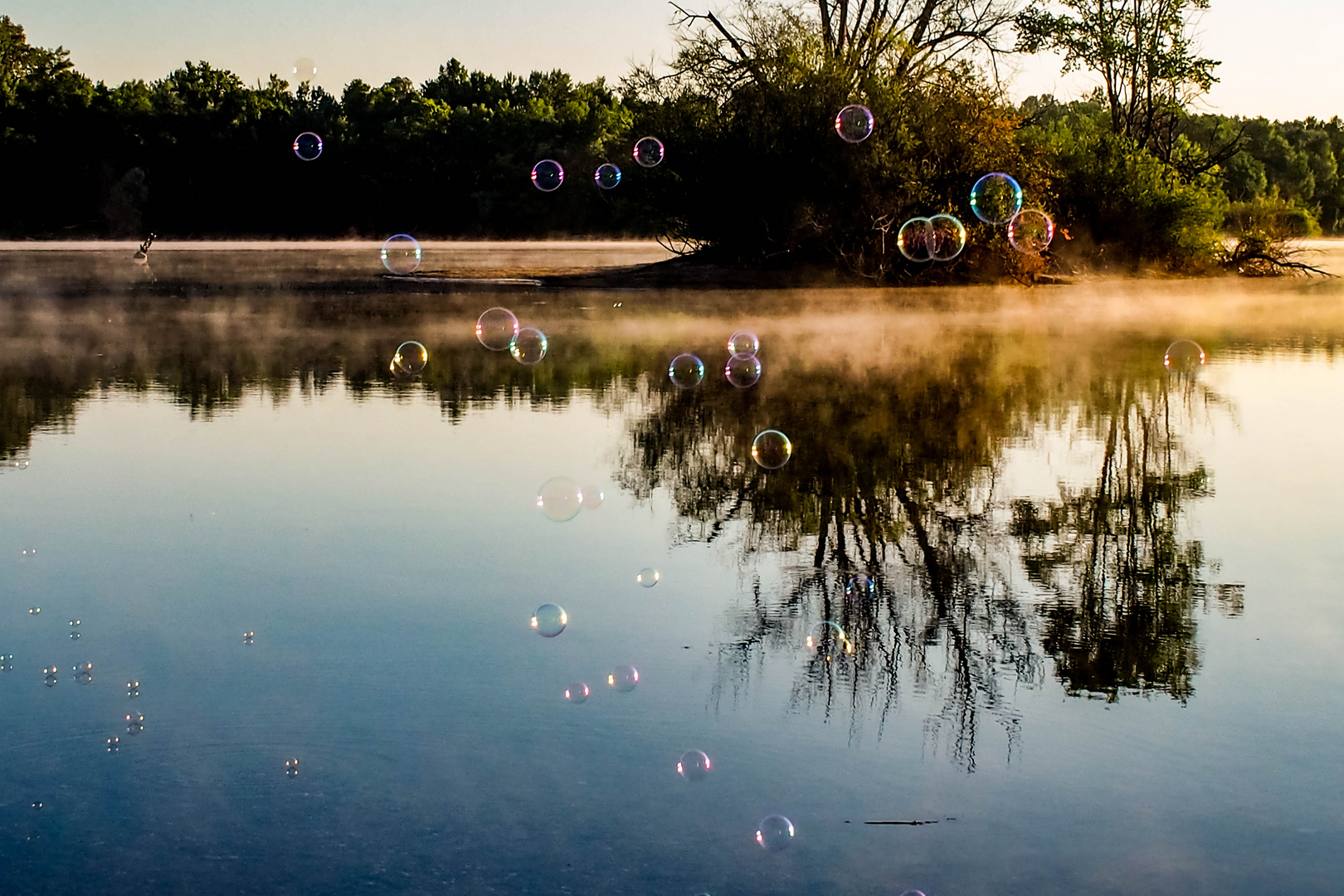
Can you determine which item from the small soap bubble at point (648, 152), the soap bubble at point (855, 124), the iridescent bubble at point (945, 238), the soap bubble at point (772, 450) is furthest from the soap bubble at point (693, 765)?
the iridescent bubble at point (945, 238)

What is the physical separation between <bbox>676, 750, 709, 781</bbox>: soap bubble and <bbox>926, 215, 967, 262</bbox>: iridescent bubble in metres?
26.7

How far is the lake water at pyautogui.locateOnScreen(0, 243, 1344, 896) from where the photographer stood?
4086 millimetres

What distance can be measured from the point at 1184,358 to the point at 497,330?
27.2 feet

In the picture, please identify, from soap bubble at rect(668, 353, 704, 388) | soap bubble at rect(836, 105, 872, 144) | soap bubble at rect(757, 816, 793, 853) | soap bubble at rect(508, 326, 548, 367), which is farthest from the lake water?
soap bubble at rect(836, 105, 872, 144)

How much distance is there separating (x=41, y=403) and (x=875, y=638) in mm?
9510

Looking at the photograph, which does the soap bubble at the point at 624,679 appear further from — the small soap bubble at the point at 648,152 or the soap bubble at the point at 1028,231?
the soap bubble at the point at 1028,231

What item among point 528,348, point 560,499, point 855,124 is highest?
point 855,124

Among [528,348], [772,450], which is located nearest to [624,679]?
[772,450]

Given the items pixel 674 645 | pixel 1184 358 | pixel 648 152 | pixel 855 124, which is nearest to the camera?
pixel 674 645

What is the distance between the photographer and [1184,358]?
17094mm

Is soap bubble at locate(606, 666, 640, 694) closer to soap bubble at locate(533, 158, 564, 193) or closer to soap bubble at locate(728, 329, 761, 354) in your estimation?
soap bubble at locate(728, 329, 761, 354)

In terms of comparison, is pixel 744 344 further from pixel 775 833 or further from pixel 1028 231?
pixel 1028 231

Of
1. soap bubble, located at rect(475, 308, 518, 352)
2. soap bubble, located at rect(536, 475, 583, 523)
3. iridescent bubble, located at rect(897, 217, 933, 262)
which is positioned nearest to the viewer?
soap bubble, located at rect(536, 475, 583, 523)

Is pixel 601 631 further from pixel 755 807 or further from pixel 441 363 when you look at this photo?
pixel 441 363
